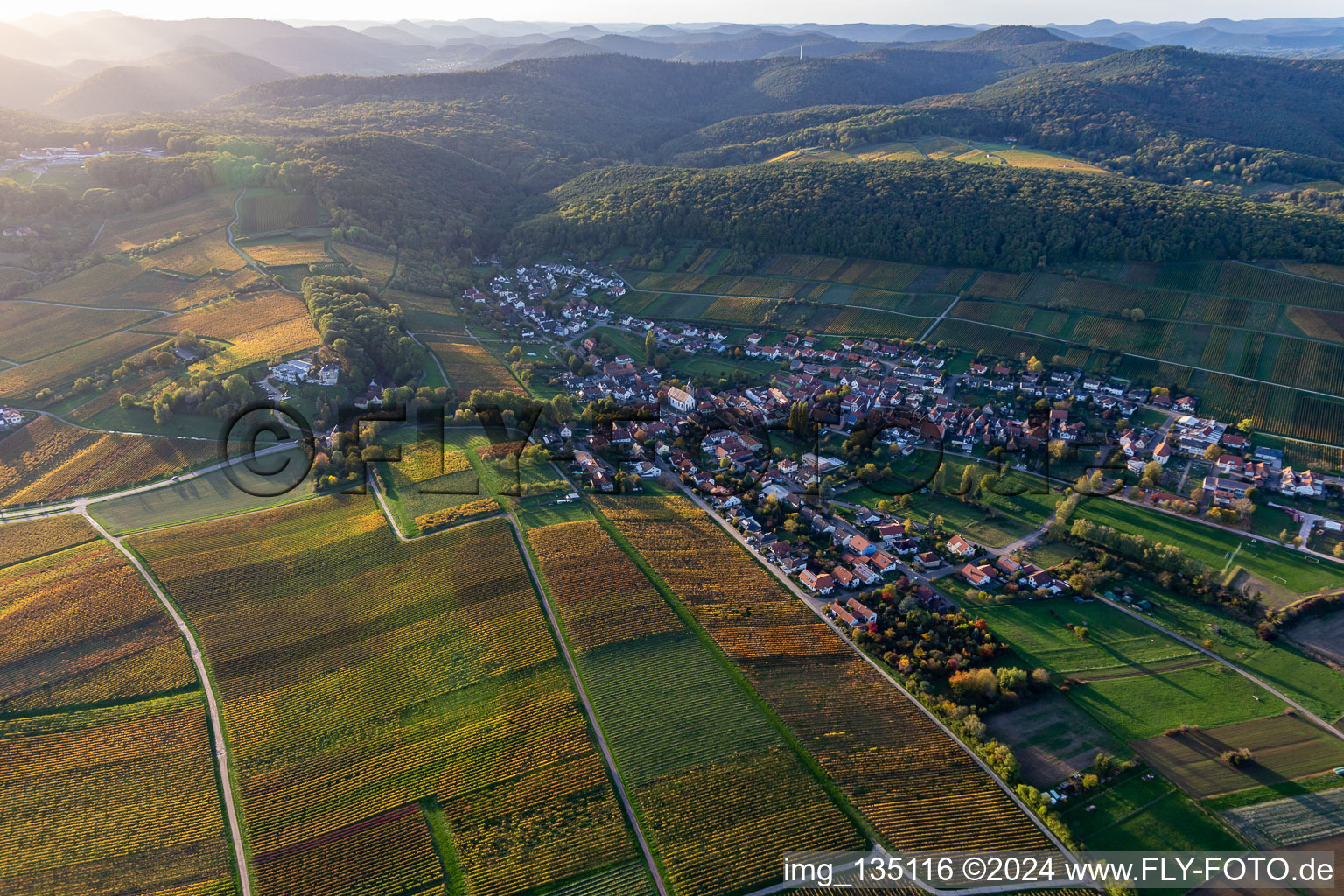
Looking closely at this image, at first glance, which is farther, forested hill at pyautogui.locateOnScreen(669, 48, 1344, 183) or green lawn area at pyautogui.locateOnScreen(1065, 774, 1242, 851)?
forested hill at pyautogui.locateOnScreen(669, 48, 1344, 183)

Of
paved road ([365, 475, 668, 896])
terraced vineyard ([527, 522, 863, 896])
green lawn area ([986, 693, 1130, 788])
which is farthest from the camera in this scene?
green lawn area ([986, 693, 1130, 788])

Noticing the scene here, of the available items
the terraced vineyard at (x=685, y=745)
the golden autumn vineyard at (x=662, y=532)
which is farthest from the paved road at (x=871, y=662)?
the terraced vineyard at (x=685, y=745)

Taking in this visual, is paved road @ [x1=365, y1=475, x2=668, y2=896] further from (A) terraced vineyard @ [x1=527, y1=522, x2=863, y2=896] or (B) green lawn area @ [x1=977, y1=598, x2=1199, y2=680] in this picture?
(B) green lawn area @ [x1=977, y1=598, x2=1199, y2=680]

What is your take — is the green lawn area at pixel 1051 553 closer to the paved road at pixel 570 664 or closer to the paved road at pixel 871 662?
the paved road at pixel 871 662

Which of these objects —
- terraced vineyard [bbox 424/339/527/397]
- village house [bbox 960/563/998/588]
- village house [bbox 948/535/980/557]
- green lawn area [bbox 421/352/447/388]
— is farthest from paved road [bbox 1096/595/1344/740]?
green lawn area [bbox 421/352/447/388]

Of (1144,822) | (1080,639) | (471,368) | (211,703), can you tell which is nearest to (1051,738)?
(1144,822)

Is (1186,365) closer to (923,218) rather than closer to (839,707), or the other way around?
(923,218)

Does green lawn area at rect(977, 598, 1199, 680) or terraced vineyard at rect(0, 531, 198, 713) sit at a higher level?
terraced vineyard at rect(0, 531, 198, 713)

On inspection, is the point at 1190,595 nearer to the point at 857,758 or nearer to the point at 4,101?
the point at 857,758
